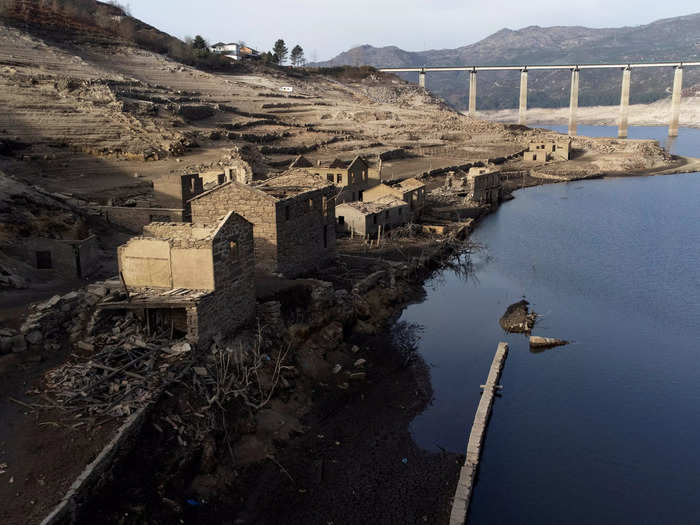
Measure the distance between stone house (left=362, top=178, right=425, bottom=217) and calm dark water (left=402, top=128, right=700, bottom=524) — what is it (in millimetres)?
4869

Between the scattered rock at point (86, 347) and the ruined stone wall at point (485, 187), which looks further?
the ruined stone wall at point (485, 187)

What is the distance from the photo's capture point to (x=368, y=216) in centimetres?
3203

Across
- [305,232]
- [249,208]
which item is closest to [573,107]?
[305,232]

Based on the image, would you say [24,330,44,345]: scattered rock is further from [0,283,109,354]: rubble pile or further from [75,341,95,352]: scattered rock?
[75,341,95,352]: scattered rock

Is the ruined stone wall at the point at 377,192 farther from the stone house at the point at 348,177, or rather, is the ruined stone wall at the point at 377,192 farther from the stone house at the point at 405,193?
the stone house at the point at 348,177

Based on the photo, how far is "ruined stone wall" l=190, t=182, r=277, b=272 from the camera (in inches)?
832

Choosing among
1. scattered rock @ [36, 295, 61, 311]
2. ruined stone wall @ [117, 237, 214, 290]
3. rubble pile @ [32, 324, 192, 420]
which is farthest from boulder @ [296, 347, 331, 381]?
scattered rock @ [36, 295, 61, 311]

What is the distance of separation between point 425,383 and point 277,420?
543 cm

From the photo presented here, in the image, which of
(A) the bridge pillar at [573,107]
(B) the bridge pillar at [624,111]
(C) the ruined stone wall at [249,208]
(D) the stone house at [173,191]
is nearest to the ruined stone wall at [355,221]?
(D) the stone house at [173,191]

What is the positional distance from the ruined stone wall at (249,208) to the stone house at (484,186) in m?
27.8

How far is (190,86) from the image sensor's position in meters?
65.2

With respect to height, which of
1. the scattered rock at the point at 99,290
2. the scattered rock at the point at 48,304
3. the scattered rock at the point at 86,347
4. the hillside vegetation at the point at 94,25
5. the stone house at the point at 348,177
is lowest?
the scattered rock at the point at 86,347

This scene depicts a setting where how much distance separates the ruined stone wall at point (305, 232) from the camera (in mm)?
21750

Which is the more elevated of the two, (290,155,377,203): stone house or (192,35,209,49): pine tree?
(192,35,209,49): pine tree
